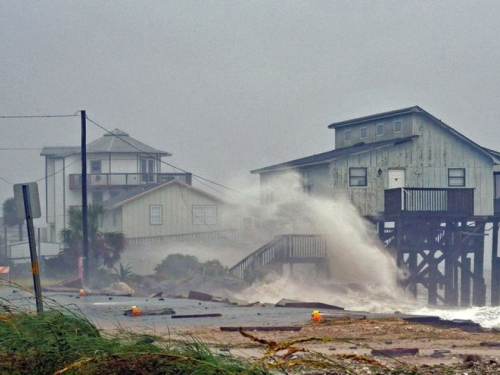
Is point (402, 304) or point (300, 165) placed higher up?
point (300, 165)

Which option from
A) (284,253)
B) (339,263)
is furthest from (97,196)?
(339,263)

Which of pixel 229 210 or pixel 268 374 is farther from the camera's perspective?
pixel 229 210

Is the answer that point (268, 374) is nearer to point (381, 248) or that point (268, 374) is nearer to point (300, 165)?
point (381, 248)

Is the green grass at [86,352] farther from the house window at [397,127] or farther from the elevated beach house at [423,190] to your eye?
the house window at [397,127]

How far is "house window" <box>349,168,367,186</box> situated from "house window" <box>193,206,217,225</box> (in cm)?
2006

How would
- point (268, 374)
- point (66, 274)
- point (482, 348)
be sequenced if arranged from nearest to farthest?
point (268, 374)
point (482, 348)
point (66, 274)

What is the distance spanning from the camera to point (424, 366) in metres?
12.2

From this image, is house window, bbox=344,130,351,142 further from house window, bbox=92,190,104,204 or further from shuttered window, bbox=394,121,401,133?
house window, bbox=92,190,104,204

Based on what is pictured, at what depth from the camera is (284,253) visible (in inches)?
1881

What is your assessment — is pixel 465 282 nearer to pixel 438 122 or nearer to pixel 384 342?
pixel 438 122

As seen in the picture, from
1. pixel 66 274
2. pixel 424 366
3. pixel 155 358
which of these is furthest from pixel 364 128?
pixel 155 358

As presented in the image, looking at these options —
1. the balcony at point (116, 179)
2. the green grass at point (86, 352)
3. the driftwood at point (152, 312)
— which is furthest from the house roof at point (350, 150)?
the green grass at point (86, 352)

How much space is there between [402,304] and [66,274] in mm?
17653

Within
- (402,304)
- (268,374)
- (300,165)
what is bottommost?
(402,304)
